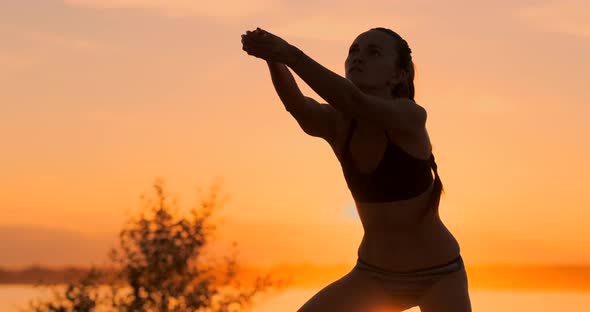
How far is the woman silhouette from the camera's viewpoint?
7070mm

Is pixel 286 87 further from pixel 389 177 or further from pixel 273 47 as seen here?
pixel 273 47

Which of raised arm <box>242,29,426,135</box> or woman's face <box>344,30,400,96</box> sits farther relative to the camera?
woman's face <box>344,30,400,96</box>

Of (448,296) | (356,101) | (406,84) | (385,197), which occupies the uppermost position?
(406,84)

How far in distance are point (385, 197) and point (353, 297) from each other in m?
0.69

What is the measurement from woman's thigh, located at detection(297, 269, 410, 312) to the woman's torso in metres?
0.15

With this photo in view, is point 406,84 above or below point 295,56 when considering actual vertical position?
above

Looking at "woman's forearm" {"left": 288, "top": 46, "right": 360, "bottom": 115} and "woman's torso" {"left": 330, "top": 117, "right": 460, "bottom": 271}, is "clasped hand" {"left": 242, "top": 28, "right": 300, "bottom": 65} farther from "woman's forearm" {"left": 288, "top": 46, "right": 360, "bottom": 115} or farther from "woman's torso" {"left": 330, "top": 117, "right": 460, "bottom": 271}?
"woman's torso" {"left": 330, "top": 117, "right": 460, "bottom": 271}

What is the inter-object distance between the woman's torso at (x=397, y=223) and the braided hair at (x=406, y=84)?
55mm

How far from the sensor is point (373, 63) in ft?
23.5

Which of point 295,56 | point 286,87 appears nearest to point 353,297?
point 286,87

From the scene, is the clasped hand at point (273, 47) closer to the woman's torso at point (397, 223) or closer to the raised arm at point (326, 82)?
the raised arm at point (326, 82)

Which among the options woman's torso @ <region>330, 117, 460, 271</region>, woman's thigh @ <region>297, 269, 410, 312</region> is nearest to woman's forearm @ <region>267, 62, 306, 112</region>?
woman's torso @ <region>330, 117, 460, 271</region>

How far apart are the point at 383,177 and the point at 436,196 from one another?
0.43 m

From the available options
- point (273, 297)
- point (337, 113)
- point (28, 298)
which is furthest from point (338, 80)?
point (28, 298)
